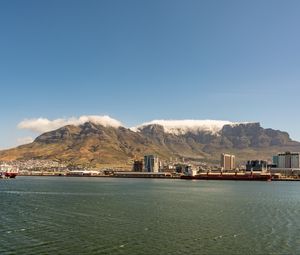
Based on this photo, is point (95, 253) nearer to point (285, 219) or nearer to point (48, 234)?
point (48, 234)

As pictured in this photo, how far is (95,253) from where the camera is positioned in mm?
49250

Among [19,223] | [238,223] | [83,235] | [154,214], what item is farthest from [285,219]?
[19,223]

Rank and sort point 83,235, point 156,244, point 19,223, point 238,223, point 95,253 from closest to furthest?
point 95,253, point 156,244, point 83,235, point 19,223, point 238,223

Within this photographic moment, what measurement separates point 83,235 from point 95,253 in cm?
1183

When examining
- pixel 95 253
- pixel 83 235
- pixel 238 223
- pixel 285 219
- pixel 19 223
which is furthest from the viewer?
pixel 285 219

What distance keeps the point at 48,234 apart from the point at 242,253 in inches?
1141

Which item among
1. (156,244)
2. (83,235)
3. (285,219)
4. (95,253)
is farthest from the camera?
(285,219)

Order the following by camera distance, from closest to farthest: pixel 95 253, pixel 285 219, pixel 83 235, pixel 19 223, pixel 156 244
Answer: pixel 95 253 < pixel 156 244 < pixel 83 235 < pixel 19 223 < pixel 285 219

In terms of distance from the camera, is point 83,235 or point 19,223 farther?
point 19,223

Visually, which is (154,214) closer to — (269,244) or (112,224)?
(112,224)

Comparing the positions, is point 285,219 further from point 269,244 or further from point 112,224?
point 112,224

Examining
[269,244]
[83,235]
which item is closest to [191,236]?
[269,244]

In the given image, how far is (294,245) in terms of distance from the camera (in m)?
56.2

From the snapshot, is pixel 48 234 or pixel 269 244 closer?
pixel 269 244
